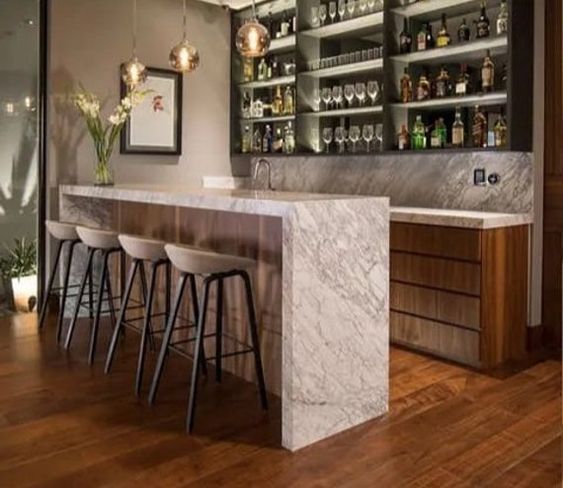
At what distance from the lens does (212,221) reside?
11.6 ft

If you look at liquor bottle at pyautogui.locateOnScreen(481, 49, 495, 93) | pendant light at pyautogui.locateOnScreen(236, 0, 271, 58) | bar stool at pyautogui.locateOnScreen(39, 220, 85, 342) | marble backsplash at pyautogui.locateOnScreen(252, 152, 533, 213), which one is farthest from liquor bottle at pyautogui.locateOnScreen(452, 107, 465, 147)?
bar stool at pyautogui.locateOnScreen(39, 220, 85, 342)

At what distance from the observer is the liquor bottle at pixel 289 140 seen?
5.53 m

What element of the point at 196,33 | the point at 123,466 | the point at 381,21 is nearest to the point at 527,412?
the point at 123,466

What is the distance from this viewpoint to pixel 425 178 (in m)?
4.55

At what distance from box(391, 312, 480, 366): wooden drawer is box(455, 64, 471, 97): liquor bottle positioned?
157 cm

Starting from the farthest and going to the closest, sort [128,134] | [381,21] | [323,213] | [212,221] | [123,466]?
[128,134] < [381,21] < [212,221] < [323,213] < [123,466]

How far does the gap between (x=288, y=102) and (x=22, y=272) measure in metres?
2.76

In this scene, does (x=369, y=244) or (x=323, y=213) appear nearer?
(x=323, y=213)

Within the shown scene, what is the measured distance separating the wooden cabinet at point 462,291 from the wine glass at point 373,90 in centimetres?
133

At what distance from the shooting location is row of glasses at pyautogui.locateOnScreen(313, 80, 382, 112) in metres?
4.79

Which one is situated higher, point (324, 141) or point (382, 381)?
point (324, 141)

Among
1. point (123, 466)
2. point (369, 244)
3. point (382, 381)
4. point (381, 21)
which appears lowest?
point (123, 466)

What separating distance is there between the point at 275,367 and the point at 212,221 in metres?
0.94

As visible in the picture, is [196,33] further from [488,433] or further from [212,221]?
[488,433]
